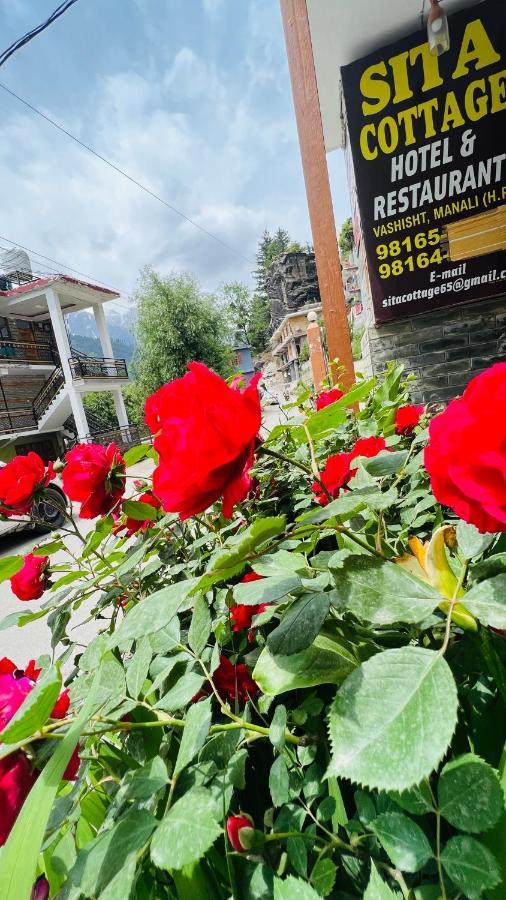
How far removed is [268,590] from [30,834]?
6.5 inches

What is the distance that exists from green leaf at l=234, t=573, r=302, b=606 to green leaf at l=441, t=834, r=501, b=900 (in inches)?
5.9

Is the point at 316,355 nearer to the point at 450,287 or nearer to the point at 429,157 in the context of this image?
the point at 450,287

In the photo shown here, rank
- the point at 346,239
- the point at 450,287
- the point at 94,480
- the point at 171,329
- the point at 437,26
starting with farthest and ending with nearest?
the point at 346,239 < the point at 171,329 < the point at 450,287 < the point at 437,26 < the point at 94,480

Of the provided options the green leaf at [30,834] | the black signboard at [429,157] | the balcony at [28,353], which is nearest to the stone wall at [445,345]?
the black signboard at [429,157]

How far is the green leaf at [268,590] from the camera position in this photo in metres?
0.27

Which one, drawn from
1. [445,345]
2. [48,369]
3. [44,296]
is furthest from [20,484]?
[48,369]

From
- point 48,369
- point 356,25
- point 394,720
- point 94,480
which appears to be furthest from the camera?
point 48,369

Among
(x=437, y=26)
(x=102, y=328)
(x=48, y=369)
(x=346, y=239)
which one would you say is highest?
(x=346, y=239)

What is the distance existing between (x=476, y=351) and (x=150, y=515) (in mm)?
1978

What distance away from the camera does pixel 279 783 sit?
30 centimetres

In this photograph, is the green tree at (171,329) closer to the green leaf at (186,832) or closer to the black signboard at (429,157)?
the black signboard at (429,157)

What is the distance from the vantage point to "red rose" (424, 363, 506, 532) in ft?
0.70

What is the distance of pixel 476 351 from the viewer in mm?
1999

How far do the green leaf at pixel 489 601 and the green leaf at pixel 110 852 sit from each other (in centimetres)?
24
